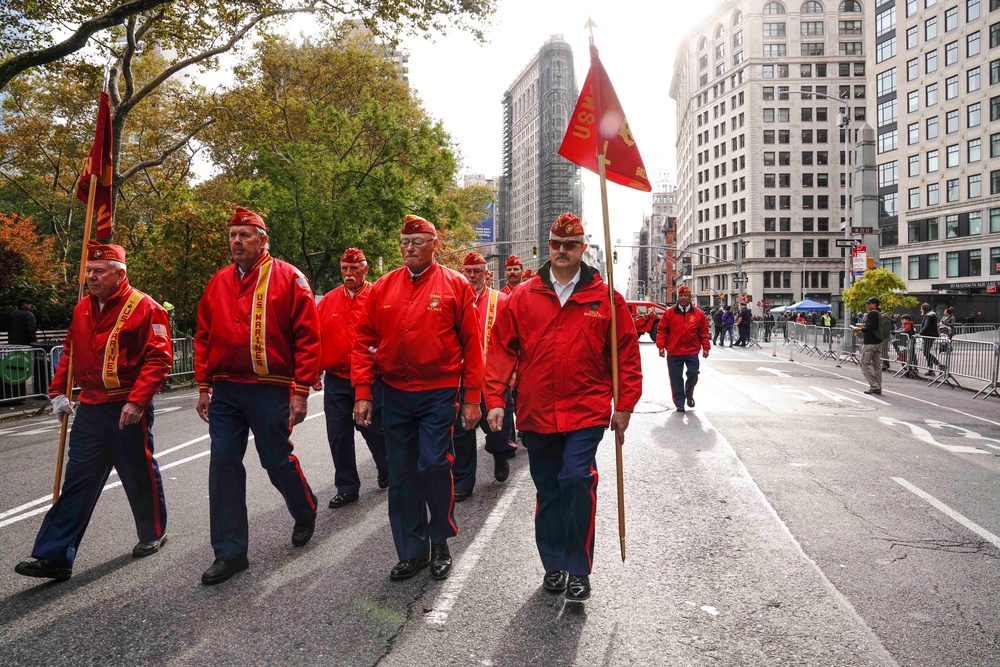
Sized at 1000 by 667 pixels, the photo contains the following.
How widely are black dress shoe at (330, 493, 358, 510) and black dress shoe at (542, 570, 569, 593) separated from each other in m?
2.22

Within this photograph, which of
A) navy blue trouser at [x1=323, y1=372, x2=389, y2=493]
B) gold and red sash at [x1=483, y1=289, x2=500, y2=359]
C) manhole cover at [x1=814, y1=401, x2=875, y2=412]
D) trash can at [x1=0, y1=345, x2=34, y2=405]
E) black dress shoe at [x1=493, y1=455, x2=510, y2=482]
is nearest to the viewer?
navy blue trouser at [x1=323, y1=372, x2=389, y2=493]

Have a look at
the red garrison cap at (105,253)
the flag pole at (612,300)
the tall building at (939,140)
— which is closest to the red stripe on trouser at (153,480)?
the red garrison cap at (105,253)

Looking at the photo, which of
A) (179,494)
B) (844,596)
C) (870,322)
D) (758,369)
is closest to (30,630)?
(179,494)

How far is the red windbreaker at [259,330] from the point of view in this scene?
3.95 meters

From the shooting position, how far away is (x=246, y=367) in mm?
3945

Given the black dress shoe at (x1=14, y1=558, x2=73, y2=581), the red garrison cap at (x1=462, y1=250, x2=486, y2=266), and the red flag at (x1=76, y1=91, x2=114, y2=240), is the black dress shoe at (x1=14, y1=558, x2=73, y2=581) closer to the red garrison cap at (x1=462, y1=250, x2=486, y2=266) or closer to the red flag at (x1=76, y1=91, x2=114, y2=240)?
the red flag at (x1=76, y1=91, x2=114, y2=240)

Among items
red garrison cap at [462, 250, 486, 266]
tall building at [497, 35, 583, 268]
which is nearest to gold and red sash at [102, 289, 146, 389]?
red garrison cap at [462, 250, 486, 266]

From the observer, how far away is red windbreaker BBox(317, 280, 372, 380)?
5664 mm

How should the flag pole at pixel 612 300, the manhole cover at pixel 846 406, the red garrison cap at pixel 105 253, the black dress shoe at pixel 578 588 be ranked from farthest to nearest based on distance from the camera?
the manhole cover at pixel 846 406 → the red garrison cap at pixel 105 253 → the flag pole at pixel 612 300 → the black dress shoe at pixel 578 588

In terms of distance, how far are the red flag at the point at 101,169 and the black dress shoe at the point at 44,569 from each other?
282 centimetres

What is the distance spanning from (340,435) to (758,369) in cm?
1593

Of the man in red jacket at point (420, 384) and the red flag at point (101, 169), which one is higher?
the red flag at point (101, 169)

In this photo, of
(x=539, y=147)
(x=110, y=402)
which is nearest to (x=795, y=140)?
(x=539, y=147)

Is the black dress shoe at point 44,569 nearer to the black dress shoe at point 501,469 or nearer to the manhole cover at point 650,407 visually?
the black dress shoe at point 501,469
